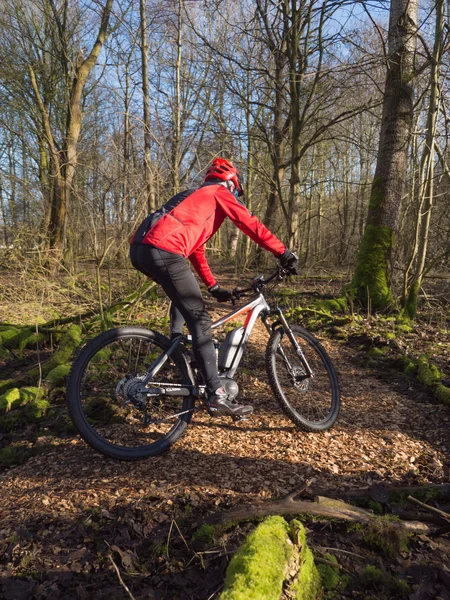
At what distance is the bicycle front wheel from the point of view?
137 inches

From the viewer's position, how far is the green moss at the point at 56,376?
4.37 m

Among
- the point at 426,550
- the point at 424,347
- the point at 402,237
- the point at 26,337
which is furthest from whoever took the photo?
the point at 402,237

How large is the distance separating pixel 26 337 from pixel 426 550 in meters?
5.51

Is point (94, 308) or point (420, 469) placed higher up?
point (94, 308)

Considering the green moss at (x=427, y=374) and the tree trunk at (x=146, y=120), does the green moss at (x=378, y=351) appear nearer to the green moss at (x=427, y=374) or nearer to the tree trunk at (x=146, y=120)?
the green moss at (x=427, y=374)

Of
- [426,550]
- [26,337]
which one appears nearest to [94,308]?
[26,337]

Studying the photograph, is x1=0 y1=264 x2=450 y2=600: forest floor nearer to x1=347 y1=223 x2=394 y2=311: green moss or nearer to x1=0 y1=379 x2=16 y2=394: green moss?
x1=0 y1=379 x2=16 y2=394: green moss

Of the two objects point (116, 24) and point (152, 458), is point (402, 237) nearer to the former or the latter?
point (152, 458)

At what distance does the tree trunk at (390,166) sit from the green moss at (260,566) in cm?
536

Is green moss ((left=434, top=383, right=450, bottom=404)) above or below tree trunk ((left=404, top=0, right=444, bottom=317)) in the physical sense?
below

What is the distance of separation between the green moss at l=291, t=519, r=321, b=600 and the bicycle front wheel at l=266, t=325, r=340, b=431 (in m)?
1.45

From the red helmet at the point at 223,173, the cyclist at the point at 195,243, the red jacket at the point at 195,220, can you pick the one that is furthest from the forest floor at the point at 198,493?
the red helmet at the point at 223,173

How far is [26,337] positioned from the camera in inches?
233

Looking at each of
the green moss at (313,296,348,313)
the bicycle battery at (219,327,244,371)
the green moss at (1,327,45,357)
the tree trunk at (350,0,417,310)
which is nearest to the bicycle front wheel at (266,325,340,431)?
the bicycle battery at (219,327,244,371)
